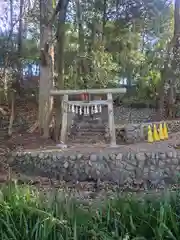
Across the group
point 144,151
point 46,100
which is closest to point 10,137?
point 46,100

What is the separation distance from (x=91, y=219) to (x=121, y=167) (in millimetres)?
5851

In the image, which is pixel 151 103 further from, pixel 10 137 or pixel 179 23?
pixel 10 137

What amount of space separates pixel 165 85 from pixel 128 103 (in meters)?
2.12

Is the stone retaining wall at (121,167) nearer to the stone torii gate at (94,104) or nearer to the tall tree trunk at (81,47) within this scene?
the stone torii gate at (94,104)

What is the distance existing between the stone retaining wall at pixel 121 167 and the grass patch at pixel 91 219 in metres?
5.49

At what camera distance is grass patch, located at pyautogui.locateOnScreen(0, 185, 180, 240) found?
226 centimetres

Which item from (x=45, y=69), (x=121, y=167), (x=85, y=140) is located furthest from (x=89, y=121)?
(x=121, y=167)

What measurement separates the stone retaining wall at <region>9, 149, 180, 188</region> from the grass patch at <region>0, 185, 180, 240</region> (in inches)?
216

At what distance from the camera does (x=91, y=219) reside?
2.39 metres

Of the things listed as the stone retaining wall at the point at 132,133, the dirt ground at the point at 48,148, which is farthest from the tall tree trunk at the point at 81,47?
the dirt ground at the point at 48,148

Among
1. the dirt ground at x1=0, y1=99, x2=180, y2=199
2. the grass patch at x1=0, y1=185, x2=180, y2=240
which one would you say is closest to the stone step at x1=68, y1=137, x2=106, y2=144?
the dirt ground at x1=0, y1=99, x2=180, y2=199

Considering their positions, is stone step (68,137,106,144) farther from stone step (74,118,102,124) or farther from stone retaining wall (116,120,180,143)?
stone step (74,118,102,124)

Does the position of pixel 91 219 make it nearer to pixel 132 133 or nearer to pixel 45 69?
pixel 45 69

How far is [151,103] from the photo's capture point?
50.6ft
